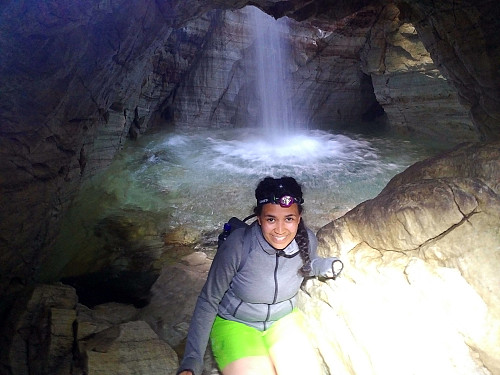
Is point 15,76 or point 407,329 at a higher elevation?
point 15,76

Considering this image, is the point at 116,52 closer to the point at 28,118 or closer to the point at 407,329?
the point at 28,118

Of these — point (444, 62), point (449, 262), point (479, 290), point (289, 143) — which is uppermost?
point (289, 143)

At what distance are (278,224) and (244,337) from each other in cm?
78

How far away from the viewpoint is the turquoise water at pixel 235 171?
23.5 ft

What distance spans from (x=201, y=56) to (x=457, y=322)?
11978 millimetres

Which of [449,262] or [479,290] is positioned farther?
[449,262]

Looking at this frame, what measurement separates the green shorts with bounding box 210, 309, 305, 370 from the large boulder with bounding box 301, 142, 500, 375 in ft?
0.91

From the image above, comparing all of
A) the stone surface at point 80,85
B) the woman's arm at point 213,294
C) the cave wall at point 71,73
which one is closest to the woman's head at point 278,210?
the woman's arm at point 213,294

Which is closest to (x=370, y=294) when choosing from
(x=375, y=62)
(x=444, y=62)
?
(x=444, y=62)

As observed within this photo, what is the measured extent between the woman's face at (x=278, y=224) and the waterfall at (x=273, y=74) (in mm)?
11795

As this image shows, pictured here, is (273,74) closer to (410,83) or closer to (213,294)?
(410,83)

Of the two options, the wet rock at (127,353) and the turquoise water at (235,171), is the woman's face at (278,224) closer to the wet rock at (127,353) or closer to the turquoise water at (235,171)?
the wet rock at (127,353)

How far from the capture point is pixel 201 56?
40.5ft

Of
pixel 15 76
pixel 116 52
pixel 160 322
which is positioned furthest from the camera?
pixel 116 52
